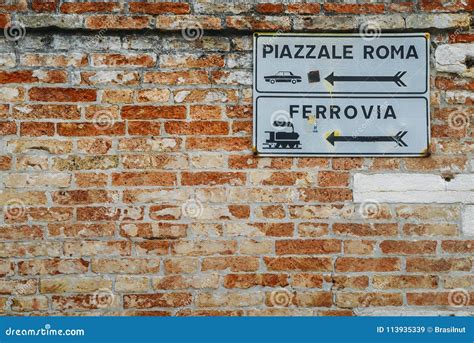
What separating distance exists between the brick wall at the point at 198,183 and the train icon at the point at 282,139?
0.08m

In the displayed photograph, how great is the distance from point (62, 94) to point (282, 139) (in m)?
1.08

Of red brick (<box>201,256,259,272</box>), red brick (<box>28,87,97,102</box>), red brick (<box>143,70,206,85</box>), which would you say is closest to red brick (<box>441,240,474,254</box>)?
red brick (<box>201,256,259,272</box>)

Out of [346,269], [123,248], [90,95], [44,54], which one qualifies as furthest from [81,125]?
[346,269]

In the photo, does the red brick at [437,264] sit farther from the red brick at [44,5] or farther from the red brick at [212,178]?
the red brick at [44,5]

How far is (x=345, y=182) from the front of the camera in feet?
9.59

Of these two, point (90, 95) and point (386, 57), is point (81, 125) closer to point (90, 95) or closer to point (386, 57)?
point (90, 95)

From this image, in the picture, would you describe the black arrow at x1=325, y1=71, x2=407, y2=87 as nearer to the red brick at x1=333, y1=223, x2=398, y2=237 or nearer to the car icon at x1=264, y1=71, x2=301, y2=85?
the car icon at x1=264, y1=71, x2=301, y2=85

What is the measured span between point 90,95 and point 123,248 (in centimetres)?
75

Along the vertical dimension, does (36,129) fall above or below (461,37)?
below

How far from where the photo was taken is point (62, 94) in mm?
2938

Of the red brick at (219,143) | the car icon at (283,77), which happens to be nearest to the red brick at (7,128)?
the red brick at (219,143)

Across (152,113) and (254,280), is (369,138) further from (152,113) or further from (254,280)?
(152,113)

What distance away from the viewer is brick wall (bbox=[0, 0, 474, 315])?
289cm

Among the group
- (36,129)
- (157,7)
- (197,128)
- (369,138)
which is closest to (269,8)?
(157,7)
